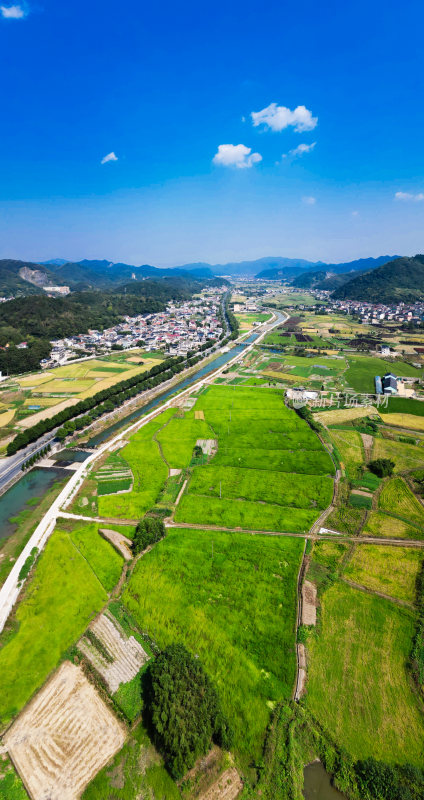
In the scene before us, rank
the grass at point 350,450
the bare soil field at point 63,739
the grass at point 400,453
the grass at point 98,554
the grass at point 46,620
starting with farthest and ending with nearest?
the grass at point 400,453 → the grass at point 350,450 → the grass at point 98,554 → the grass at point 46,620 → the bare soil field at point 63,739

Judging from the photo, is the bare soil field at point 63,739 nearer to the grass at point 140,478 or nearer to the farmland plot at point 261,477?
the grass at point 140,478

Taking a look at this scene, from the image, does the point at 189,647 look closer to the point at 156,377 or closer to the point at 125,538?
the point at 125,538

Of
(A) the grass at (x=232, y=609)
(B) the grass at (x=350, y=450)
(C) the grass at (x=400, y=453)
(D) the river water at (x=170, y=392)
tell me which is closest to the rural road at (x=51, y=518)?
(D) the river water at (x=170, y=392)

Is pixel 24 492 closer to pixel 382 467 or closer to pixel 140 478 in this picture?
pixel 140 478

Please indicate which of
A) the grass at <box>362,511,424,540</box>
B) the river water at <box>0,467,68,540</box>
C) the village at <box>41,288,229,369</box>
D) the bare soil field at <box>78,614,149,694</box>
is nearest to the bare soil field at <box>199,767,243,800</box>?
the bare soil field at <box>78,614,149,694</box>

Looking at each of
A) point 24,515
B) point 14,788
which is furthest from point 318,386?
point 14,788

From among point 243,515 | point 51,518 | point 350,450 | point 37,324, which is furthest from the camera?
point 37,324

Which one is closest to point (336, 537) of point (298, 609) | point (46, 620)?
point (298, 609)
